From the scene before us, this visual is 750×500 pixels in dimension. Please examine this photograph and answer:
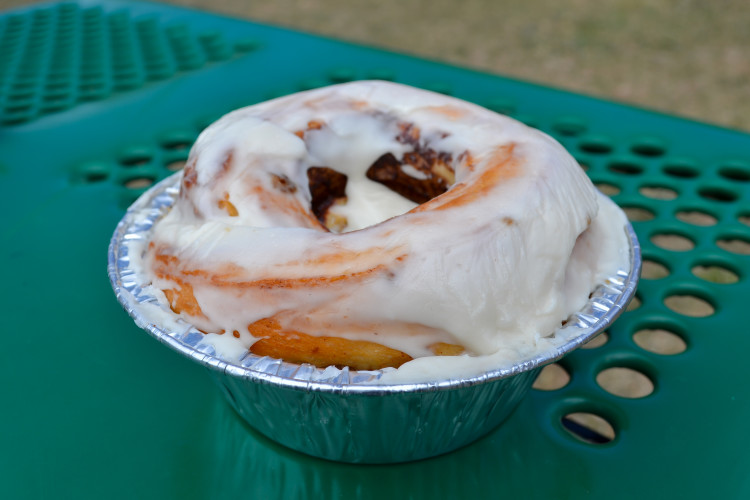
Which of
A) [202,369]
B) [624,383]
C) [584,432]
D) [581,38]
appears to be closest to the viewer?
[202,369]

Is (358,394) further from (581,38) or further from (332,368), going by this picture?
(581,38)

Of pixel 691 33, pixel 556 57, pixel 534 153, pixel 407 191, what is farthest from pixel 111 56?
pixel 691 33

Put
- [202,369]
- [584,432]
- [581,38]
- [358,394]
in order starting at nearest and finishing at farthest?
[358,394] → [202,369] → [584,432] → [581,38]

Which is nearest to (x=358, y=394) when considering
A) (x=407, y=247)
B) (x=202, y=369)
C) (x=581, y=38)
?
(x=407, y=247)

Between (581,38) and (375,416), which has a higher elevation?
(375,416)

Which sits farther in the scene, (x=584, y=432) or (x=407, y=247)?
(x=584, y=432)

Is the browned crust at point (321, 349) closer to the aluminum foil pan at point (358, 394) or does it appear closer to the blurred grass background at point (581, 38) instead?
the aluminum foil pan at point (358, 394)

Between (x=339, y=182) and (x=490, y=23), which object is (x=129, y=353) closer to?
(x=339, y=182)
